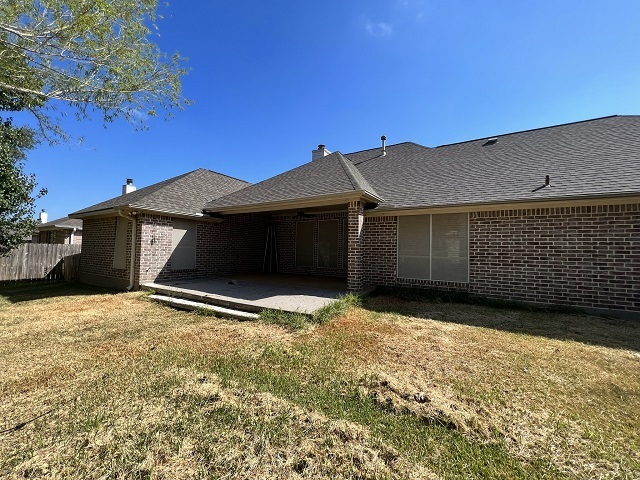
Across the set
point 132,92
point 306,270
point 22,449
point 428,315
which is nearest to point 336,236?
point 306,270

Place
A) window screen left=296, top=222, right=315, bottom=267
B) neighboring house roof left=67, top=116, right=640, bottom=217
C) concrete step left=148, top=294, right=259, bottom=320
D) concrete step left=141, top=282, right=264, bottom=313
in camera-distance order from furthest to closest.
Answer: window screen left=296, top=222, right=315, bottom=267
neighboring house roof left=67, top=116, right=640, bottom=217
concrete step left=141, top=282, right=264, bottom=313
concrete step left=148, top=294, right=259, bottom=320

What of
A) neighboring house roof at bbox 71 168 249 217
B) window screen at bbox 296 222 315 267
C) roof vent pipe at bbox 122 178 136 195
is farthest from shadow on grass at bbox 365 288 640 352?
roof vent pipe at bbox 122 178 136 195

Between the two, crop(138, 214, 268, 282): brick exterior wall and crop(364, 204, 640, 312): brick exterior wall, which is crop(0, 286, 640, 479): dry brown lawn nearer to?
crop(364, 204, 640, 312): brick exterior wall

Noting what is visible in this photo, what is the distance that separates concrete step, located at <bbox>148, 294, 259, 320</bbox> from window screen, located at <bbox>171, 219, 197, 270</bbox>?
2000 millimetres

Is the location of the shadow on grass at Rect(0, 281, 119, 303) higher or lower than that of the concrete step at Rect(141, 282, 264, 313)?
lower

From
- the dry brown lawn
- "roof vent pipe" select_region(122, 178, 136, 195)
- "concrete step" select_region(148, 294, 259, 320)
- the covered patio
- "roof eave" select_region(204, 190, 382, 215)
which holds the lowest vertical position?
the dry brown lawn

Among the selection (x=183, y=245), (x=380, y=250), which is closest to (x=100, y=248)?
(x=183, y=245)

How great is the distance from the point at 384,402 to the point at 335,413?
517mm

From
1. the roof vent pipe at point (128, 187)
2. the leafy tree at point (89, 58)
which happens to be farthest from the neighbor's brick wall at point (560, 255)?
the roof vent pipe at point (128, 187)

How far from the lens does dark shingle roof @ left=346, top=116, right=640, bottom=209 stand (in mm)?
6441

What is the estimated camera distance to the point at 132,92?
7.69m

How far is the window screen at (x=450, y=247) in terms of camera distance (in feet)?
24.7

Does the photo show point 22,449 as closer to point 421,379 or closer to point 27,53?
point 421,379

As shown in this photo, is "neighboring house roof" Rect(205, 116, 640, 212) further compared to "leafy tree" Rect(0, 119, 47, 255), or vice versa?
"leafy tree" Rect(0, 119, 47, 255)
